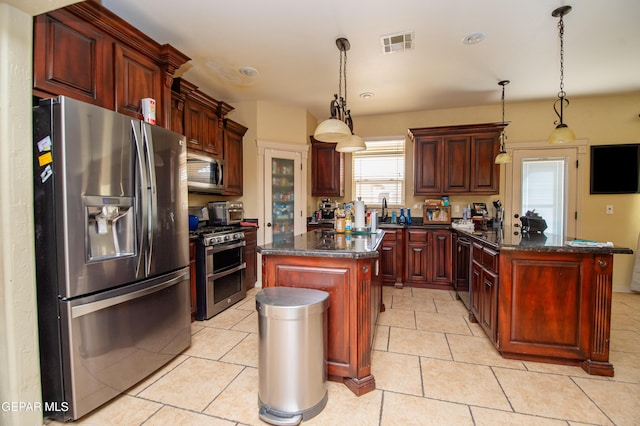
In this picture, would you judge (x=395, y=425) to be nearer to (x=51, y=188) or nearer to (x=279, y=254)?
(x=279, y=254)

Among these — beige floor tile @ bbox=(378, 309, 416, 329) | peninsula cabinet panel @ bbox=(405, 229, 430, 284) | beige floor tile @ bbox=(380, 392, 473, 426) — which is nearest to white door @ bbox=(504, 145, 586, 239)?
peninsula cabinet panel @ bbox=(405, 229, 430, 284)

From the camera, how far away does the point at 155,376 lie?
81.3 inches

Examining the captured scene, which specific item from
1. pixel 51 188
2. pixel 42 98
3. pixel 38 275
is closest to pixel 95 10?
pixel 42 98

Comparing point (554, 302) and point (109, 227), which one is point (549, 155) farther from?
point (109, 227)

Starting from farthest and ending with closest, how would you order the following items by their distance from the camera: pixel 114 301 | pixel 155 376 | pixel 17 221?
1. pixel 155 376
2. pixel 114 301
3. pixel 17 221

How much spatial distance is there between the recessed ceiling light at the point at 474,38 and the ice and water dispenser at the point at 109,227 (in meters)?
3.14

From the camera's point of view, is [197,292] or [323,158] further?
[323,158]

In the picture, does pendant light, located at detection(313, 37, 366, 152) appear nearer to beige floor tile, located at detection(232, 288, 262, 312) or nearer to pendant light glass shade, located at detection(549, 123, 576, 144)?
pendant light glass shade, located at detection(549, 123, 576, 144)

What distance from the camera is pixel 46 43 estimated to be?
1649mm

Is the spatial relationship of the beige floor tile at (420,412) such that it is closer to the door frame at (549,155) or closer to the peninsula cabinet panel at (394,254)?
the peninsula cabinet panel at (394,254)

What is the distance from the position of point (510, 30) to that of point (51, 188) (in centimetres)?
365

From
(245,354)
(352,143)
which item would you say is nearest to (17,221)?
(245,354)

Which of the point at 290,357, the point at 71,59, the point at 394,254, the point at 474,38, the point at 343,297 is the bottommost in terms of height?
the point at 290,357

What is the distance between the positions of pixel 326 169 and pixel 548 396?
151 inches
